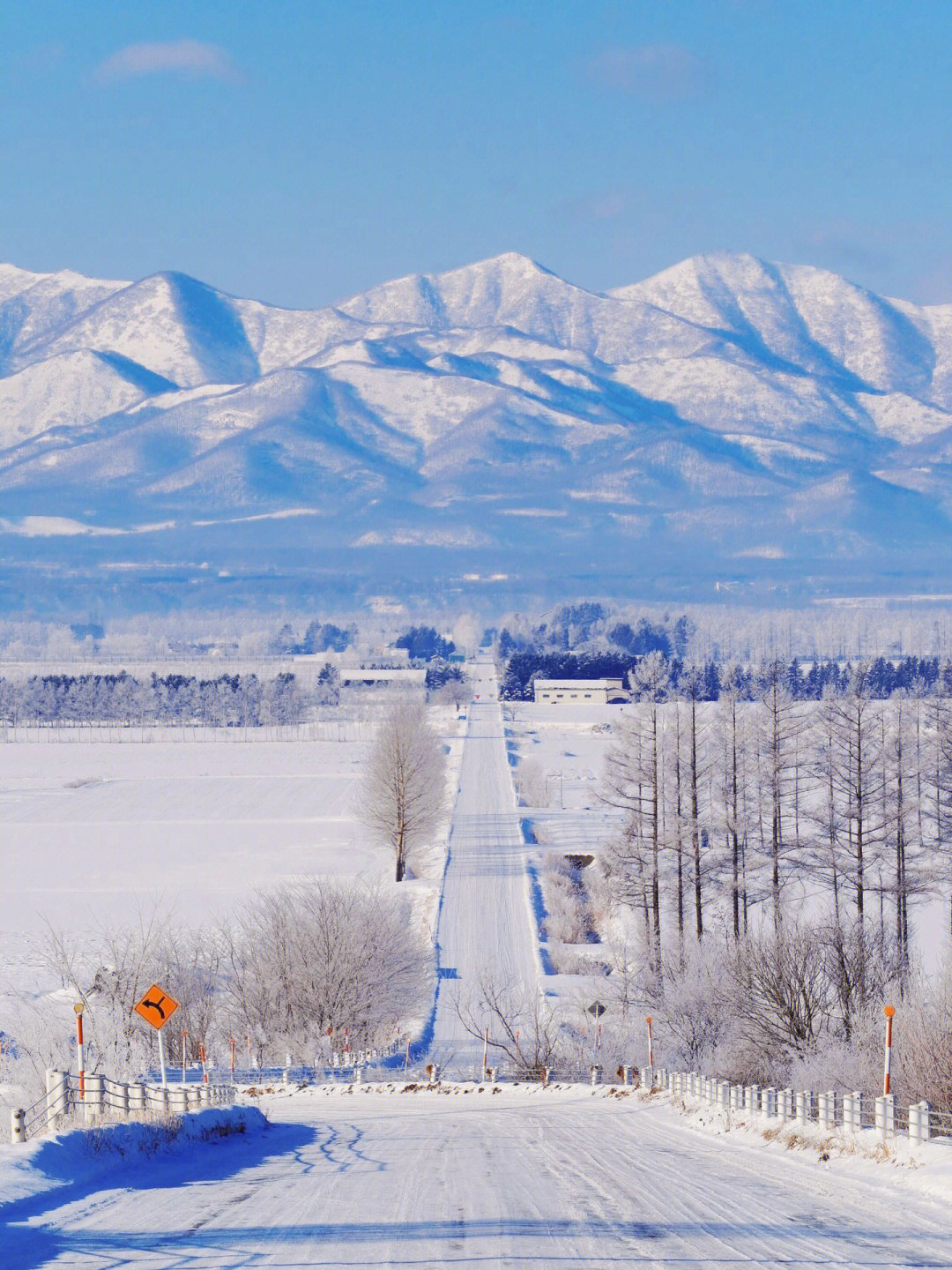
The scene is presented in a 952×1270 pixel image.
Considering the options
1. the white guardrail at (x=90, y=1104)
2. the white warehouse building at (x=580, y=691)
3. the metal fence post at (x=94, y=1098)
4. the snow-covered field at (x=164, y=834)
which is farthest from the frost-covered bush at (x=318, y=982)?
the white warehouse building at (x=580, y=691)

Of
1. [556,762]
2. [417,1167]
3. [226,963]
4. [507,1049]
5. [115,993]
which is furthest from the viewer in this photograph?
[556,762]

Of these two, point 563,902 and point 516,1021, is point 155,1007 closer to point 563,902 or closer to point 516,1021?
point 516,1021

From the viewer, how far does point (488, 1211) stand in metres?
11.0

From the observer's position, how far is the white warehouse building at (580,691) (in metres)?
159

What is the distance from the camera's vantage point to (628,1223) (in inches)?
414

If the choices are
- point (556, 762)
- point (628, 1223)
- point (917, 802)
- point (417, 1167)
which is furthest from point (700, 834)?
point (556, 762)

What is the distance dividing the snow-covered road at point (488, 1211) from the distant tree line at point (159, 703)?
5129 inches

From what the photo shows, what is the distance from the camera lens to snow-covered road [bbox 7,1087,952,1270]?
929 centimetres

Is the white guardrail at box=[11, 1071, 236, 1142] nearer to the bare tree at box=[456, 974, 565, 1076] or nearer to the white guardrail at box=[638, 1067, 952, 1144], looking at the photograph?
the white guardrail at box=[638, 1067, 952, 1144]

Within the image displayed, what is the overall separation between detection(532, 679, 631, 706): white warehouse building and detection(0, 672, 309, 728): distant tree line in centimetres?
2451

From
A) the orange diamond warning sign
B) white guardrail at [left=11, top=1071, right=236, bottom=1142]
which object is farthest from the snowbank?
the orange diamond warning sign

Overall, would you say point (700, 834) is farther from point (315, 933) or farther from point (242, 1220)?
point (242, 1220)

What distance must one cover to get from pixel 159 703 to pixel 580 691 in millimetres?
42663

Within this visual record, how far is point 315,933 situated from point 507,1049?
597cm
